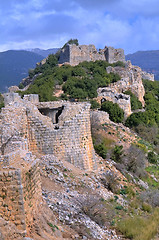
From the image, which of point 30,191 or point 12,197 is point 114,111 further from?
point 12,197

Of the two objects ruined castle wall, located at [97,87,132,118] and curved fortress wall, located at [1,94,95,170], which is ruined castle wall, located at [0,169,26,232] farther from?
ruined castle wall, located at [97,87,132,118]

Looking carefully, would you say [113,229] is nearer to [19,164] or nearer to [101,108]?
[19,164]

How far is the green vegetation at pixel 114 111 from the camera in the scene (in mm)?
25078

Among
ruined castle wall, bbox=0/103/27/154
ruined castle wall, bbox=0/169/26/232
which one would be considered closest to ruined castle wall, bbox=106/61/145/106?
ruined castle wall, bbox=0/103/27/154

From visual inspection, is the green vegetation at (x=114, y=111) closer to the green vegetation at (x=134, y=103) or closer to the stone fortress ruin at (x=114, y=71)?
the stone fortress ruin at (x=114, y=71)

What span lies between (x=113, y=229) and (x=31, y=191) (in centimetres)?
352

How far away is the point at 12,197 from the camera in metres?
5.42

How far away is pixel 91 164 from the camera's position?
1100cm

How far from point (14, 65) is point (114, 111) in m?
55.1

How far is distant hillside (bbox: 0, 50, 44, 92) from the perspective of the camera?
199 ft

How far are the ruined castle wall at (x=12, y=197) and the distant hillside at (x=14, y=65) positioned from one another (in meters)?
48.1

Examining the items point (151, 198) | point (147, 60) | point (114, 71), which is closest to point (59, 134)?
point (151, 198)

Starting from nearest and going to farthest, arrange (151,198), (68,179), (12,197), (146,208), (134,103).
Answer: (12,197) < (68,179) < (146,208) < (151,198) < (134,103)

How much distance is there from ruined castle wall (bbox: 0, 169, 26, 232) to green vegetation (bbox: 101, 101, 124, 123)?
65.1 ft
